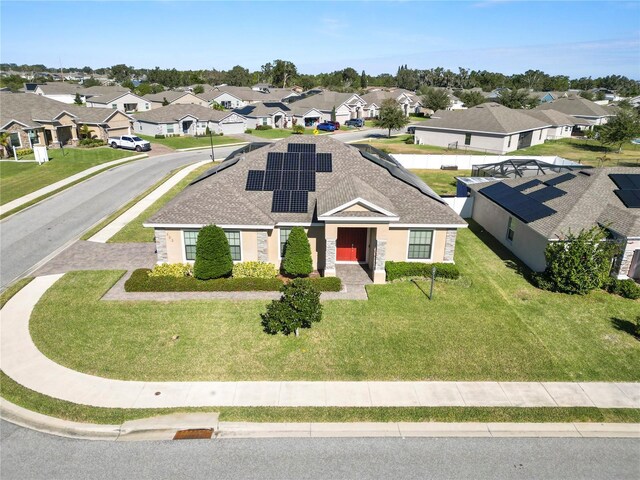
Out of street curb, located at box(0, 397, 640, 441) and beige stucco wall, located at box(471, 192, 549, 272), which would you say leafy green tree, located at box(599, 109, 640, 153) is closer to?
beige stucco wall, located at box(471, 192, 549, 272)

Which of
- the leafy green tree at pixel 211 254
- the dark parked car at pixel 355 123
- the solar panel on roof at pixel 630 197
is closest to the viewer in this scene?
the leafy green tree at pixel 211 254

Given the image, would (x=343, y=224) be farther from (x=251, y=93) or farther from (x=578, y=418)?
(x=251, y=93)

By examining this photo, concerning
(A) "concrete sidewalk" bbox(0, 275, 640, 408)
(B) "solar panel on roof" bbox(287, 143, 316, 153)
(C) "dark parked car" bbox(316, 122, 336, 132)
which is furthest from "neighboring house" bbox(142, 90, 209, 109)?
(A) "concrete sidewalk" bbox(0, 275, 640, 408)

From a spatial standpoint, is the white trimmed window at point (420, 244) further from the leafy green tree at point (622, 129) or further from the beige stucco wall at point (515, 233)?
the leafy green tree at point (622, 129)

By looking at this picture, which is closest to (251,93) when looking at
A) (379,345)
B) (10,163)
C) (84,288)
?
(10,163)

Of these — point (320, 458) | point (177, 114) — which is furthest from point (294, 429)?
point (177, 114)

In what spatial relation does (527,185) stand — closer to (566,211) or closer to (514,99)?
(566,211)

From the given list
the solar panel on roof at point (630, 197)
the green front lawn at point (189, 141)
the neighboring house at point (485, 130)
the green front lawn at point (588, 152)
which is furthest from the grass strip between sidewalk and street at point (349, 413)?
the green front lawn at point (189, 141)
